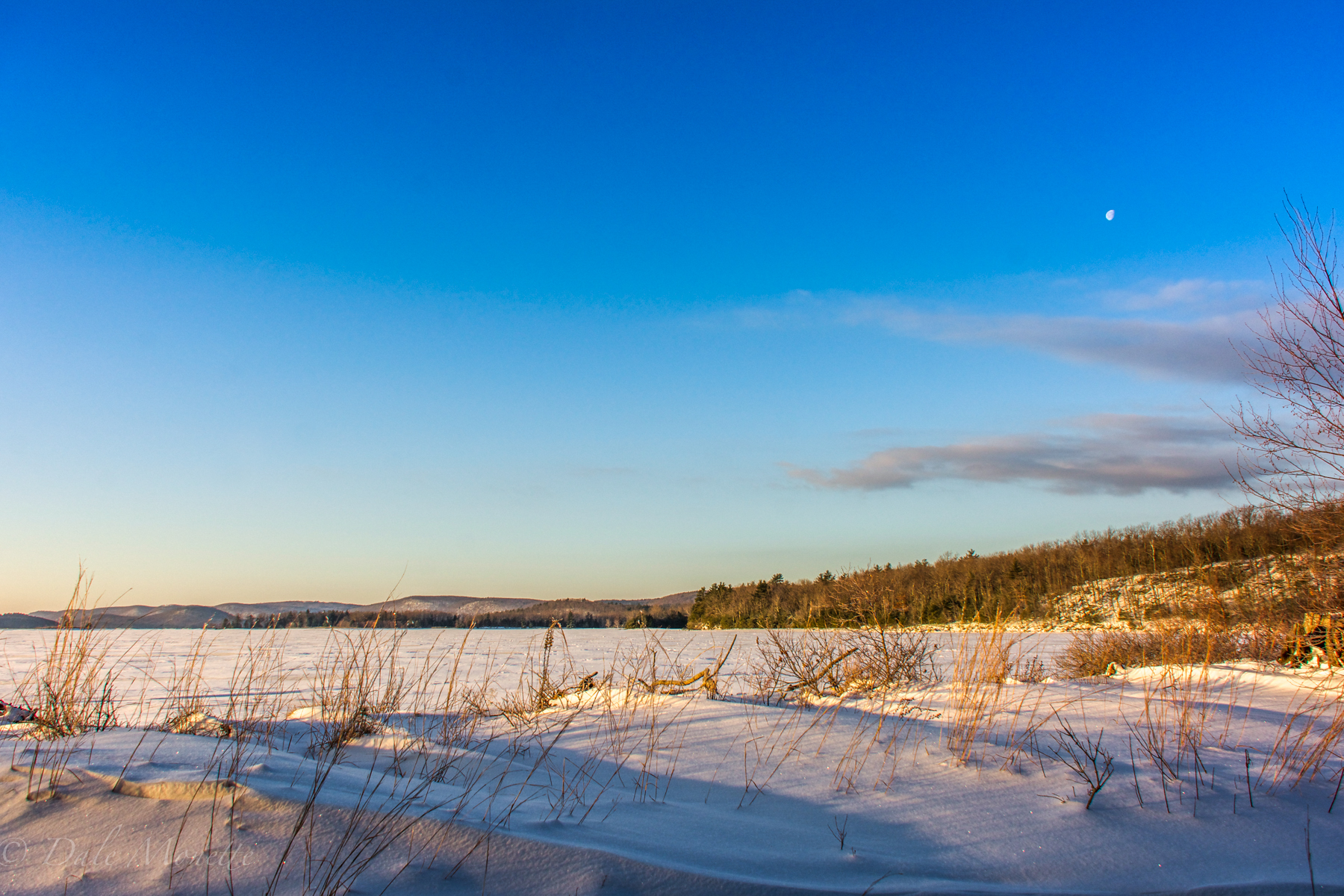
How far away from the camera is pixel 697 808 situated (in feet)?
9.82

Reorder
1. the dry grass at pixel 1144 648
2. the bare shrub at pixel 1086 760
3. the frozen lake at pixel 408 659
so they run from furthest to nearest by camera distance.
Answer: the dry grass at pixel 1144 648
the frozen lake at pixel 408 659
the bare shrub at pixel 1086 760

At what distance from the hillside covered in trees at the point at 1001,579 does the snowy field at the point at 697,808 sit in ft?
4.46

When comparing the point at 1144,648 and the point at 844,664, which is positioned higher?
the point at 844,664

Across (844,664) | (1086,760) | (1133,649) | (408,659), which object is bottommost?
(408,659)

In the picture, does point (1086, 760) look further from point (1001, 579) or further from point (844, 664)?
point (1001, 579)

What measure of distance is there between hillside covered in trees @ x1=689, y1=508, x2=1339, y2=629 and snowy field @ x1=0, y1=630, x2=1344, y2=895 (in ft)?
4.46

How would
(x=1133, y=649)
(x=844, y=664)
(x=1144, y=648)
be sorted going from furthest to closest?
(x=1133, y=649) → (x=1144, y=648) → (x=844, y=664)

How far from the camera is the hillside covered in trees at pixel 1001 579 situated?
6953 millimetres

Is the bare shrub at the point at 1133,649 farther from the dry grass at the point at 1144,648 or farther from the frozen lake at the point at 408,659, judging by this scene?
the frozen lake at the point at 408,659

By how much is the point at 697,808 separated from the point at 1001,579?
34.8 meters

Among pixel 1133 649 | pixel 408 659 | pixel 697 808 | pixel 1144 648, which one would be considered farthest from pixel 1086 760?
pixel 408 659

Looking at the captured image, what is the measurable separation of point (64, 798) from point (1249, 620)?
1136 cm

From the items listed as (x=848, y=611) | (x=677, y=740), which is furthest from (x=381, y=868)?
(x=848, y=611)

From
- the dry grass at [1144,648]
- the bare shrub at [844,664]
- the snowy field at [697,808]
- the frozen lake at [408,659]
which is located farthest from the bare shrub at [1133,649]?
the snowy field at [697,808]
